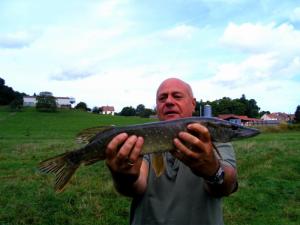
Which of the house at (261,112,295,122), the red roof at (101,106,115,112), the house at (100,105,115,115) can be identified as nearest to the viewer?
the house at (261,112,295,122)

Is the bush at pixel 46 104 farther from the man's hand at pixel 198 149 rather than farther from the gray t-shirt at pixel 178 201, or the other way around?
the man's hand at pixel 198 149

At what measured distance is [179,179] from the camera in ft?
12.1

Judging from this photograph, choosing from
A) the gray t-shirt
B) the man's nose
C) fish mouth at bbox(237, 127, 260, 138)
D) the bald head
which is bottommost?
the gray t-shirt

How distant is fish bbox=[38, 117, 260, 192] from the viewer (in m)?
3.46

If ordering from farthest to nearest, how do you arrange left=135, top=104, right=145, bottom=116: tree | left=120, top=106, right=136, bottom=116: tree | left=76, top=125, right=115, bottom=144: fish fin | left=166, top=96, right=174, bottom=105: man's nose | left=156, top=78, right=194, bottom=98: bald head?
left=120, top=106, right=136, bottom=116: tree → left=135, top=104, right=145, bottom=116: tree → left=156, top=78, right=194, bottom=98: bald head → left=166, top=96, right=174, bottom=105: man's nose → left=76, top=125, right=115, bottom=144: fish fin

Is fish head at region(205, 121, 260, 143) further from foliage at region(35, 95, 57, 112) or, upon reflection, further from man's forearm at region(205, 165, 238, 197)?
foliage at region(35, 95, 57, 112)

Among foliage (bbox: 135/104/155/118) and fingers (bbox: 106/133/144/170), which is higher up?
foliage (bbox: 135/104/155/118)

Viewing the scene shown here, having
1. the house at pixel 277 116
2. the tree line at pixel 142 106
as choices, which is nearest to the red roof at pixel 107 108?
the tree line at pixel 142 106

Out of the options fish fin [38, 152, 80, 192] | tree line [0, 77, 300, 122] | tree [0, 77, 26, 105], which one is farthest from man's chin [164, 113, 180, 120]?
tree [0, 77, 26, 105]

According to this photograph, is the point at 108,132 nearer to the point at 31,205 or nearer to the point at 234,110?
the point at 31,205

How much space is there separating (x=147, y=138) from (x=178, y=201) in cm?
61

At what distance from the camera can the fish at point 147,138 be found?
346cm

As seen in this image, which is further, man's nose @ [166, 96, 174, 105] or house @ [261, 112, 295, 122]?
house @ [261, 112, 295, 122]

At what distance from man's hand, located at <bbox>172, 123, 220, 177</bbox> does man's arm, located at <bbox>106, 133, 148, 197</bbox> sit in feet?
1.13
